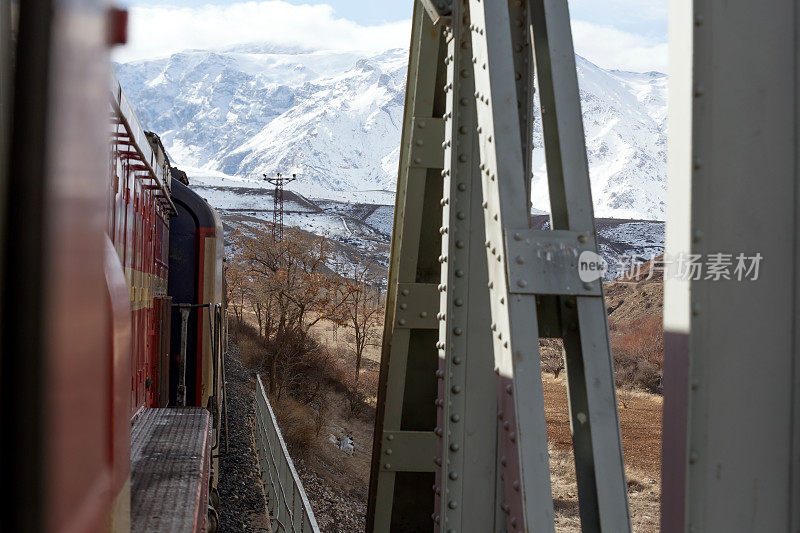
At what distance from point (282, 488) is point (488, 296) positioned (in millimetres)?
5908

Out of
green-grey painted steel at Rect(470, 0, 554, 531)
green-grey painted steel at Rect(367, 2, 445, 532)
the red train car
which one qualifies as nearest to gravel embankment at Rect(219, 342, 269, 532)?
green-grey painted steel at Rect(367, 2, 445, 532)

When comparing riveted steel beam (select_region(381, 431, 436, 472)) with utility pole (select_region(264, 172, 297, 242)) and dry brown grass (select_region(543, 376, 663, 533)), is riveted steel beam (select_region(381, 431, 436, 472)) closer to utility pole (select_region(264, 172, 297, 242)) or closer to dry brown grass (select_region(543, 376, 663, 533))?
dry brown grass (select_region(543, 376, 663, 533))

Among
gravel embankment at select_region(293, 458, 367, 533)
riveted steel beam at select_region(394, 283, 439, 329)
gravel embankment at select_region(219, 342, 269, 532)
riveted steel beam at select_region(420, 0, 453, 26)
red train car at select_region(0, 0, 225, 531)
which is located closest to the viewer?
red train car at select_region(0, 0, 225, 531)

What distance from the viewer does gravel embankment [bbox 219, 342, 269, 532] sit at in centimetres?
1023

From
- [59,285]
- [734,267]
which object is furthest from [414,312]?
[59,285]

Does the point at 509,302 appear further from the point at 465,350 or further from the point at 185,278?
the point at 185,278

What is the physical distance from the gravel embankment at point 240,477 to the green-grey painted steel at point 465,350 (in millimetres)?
7262

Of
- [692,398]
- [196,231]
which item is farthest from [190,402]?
[692,398]

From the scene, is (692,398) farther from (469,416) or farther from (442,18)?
(442,18)

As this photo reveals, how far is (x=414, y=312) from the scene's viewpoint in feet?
12.5

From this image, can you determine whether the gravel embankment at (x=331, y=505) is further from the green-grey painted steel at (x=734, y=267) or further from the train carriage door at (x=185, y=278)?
the green-grey painted steel at (x=734, y=267)

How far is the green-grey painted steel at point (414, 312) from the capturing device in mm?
3812

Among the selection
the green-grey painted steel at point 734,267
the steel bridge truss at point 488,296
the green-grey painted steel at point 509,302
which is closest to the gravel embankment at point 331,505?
the steel bridge truss at point 488,296

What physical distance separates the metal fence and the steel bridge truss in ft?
7.22
